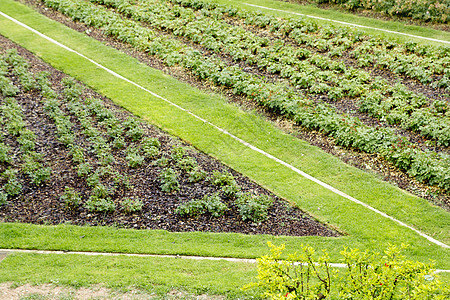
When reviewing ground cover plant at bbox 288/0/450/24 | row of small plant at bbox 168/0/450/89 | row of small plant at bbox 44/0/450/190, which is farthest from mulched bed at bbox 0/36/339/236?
ground cover plant at bbox 288/0/450/24

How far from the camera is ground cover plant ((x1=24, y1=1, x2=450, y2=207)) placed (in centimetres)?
1061

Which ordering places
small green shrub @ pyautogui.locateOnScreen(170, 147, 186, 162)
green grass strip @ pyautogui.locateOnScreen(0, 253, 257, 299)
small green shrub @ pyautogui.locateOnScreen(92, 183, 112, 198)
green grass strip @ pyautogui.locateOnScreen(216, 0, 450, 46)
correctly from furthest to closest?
green grass strip @ pyautogui.locateOnScreen(216, 0, 450, 46)
small green shrub @ pyautogui.locateOnScreen(170, 147, 186, 162)
small green shrub @ pyautogui.locateOnScreen(92, 183, 112, 198)
green grass strip @ pyautogui.locateOnScreen(0, 253, 257, 299)

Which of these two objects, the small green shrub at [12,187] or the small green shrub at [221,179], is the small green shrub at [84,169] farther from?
the small green shrub at [221,179]

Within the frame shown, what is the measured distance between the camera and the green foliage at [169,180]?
31.2 feet

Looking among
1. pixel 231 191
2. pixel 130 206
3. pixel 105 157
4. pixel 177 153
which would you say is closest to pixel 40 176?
pixel 105 157

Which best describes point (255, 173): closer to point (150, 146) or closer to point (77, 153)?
point (150, 146)

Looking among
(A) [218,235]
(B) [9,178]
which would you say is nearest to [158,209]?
(A) [218,235]

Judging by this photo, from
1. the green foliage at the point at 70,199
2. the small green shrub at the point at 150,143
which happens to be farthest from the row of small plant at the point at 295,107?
the green foliage at the point at 70,199

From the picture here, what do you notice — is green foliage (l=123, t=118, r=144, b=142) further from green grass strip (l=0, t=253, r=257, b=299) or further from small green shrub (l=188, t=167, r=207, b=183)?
green grass strip (l=0, t=253, r=257, b=299)

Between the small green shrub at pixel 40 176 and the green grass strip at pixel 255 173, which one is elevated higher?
the green grass strip at pixel 255 173

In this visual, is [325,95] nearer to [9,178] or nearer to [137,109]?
[137,109]

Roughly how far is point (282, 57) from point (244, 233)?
779 centimetres

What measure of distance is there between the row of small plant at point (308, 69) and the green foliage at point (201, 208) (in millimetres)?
5266

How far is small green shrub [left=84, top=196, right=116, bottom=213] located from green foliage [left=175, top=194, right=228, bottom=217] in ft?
4.45
